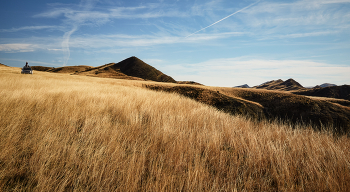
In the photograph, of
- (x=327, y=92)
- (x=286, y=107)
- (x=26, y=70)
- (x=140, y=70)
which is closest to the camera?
(x=286, y=107)

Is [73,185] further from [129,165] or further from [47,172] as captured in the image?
[129,165]

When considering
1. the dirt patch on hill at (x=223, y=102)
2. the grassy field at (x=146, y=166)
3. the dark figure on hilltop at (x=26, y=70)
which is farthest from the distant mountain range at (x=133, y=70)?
the grassy field at (x=146, y=166)

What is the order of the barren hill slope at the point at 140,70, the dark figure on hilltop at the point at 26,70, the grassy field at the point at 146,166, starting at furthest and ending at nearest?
the barren hill slope at the point at 140,70 → the dark figure on hilltop at the point at 26,70 → the grassy field at the point at 146,166

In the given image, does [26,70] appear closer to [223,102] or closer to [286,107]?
[223,102]

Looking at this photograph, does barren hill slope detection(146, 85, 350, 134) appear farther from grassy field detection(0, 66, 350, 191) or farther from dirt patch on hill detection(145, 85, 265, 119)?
grassy field detection(0, 66, 350, 191)

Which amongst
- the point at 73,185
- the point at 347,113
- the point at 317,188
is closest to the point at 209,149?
the point at 317,188

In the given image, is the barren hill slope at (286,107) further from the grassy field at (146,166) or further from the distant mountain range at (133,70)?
the distant mountain range at (133,70)

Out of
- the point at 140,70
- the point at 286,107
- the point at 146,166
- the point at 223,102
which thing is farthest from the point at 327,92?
the point at 140,70

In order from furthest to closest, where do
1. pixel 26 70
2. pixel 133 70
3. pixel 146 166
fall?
pixel 133 70 → pixel 26 70 → pixel 146 166

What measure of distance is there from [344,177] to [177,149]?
1.96m

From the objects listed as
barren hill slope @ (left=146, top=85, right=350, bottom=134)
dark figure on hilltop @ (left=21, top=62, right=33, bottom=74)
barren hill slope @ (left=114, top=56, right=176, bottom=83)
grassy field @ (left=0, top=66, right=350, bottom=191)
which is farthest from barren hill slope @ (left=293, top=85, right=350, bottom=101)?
dark figure on hilltop @ (left=21, top=62, right=33, bottom=74)

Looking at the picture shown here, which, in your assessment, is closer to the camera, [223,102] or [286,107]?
[223,102]

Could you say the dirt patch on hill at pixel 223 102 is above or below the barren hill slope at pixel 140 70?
below

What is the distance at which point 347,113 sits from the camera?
1180 centimetres
